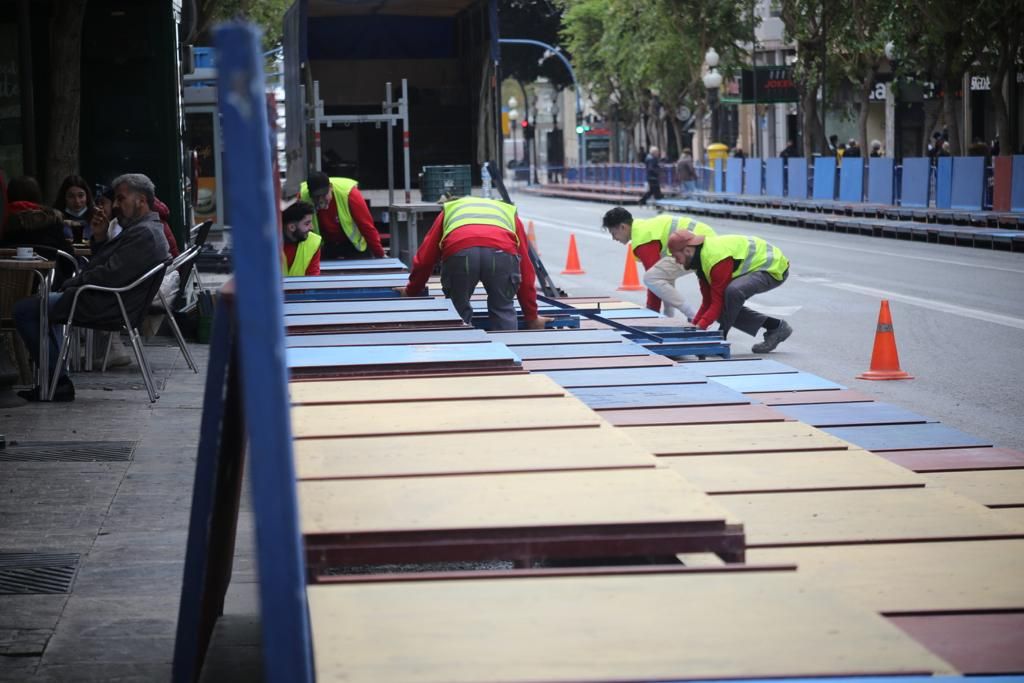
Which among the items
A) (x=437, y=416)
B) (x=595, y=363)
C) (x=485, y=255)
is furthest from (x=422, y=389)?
(x=485, y=255)

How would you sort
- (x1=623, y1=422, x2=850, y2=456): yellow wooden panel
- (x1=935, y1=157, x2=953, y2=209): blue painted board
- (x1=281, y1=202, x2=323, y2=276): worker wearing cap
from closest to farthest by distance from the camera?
(x1=623, y1=422, x2=850, y2=456): yellow wooden panel < (x1=281, y1=202, x2=323, y2=276): worker wearing cap < (x1=935, y1=157, x2=953, y2=209): blue painted board

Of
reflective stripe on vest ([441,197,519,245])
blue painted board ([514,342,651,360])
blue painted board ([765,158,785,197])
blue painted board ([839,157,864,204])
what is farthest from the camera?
blue painted board ([765,158,785,197])

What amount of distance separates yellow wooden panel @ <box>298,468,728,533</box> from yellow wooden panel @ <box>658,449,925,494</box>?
770 millimetres

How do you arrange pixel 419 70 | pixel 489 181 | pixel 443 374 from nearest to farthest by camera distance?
pixel 443 374 < pixel 489 181 < pixel 419 70

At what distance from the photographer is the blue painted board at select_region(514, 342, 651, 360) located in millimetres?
7406

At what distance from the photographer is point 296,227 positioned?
11.3m

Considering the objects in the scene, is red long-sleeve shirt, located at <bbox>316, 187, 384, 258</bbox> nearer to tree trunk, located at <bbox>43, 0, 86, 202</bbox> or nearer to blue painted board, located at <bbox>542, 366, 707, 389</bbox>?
tree trunk, located at <bbox>43, 0, 86, 202</bbox>

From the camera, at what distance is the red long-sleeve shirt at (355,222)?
13438 millimetres

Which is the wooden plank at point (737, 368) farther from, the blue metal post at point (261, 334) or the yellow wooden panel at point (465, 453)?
the blue metal post at point (261, 334)

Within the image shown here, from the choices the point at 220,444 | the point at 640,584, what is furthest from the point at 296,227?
the point at 640,584

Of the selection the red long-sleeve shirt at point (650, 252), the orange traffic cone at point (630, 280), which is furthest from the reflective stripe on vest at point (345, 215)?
the orange traffic cone at point (630, 280)

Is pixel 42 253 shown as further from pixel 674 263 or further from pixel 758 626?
pixel 758 626

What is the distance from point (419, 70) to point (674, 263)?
654 cm

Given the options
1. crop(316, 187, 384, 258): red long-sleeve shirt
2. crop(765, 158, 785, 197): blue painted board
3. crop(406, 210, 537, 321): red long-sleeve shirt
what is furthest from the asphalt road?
crop(765, 158, 785, 197): blue painted board
